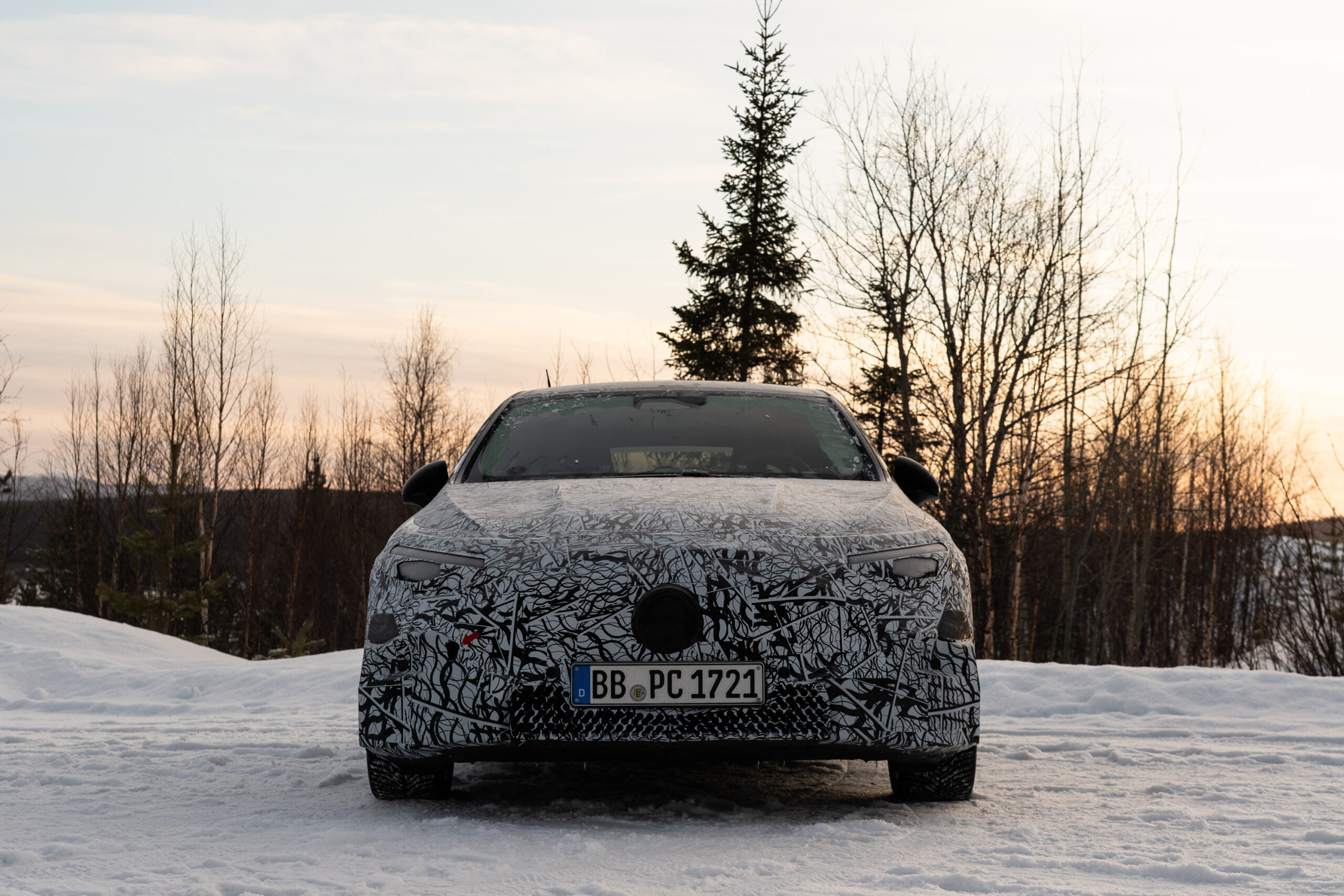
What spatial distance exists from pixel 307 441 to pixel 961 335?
37.1 metres

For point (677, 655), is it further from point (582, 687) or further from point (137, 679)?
point (137, 679)

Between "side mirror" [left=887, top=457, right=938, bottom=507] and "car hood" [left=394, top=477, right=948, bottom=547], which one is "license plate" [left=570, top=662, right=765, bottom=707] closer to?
"car hood" [left=394, top=477, right=948, bottom=547]

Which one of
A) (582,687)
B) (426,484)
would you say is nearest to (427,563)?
(582,687)

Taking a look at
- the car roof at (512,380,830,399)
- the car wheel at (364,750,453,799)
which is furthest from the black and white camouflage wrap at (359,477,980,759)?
the car roof at (512,380,830,399)

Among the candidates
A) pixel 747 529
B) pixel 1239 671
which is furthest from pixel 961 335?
pixel 747 529

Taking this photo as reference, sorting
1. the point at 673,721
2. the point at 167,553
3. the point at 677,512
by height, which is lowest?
the point at 167,553

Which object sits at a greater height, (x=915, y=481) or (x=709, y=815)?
(x=915, y=481)

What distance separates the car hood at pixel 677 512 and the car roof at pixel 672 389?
903 millimetres

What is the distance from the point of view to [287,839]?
350 cm

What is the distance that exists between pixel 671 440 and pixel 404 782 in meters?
1.71

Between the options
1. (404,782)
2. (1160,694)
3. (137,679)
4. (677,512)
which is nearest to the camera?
(677,512)

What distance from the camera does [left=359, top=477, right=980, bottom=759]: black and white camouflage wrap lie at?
3486mm

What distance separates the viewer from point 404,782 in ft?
13.1

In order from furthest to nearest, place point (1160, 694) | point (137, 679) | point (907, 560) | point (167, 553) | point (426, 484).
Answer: point (167, 553)
point (137, 679)
point (1160, 694)
point (426, 484)
point (907, 560)
